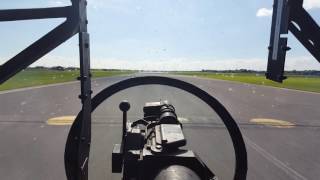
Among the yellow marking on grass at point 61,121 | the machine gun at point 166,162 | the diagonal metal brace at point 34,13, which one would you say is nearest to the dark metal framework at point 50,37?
the diagonal metal brace at point 34,13

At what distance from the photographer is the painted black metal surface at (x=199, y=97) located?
262 cm

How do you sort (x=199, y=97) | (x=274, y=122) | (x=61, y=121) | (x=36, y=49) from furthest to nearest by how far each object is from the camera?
(x=274, y=122)
(x=61, y=121)
(x=199, y=97)
(x=36, y=49)

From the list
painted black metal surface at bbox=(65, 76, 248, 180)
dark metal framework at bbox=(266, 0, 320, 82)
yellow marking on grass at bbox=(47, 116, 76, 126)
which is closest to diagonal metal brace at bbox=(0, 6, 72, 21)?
painted black metal surface at bbox=(65, 76, 248, 180)

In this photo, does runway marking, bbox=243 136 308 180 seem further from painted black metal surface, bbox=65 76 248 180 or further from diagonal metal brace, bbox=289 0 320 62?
diagonal metal brace, bbox=289 0 320 62

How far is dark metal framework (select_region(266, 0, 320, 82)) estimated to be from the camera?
2426 mm

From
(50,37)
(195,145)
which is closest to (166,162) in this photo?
(50,37)

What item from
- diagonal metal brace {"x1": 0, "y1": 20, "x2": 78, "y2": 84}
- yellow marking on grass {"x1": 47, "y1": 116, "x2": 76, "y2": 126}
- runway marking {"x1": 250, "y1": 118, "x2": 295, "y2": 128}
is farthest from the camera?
runway marking {"x1": 250, "y1": 118, "x2": 295, "y2": 128}

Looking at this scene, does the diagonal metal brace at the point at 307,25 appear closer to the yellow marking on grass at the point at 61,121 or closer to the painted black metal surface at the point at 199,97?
the painted black metal surface at the point at 199,97

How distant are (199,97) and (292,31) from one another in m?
0.77

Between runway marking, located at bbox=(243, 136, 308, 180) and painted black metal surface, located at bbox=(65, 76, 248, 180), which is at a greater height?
painted black metal surface, located at bbox=(65, 76, 248, 180)

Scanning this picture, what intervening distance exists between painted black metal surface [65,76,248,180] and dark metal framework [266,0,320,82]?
1.44 feet

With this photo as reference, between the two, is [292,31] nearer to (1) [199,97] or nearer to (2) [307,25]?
(2) [307,25]

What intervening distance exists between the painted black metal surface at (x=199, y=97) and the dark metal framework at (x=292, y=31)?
438 millimetres

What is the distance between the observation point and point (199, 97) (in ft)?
8.77
